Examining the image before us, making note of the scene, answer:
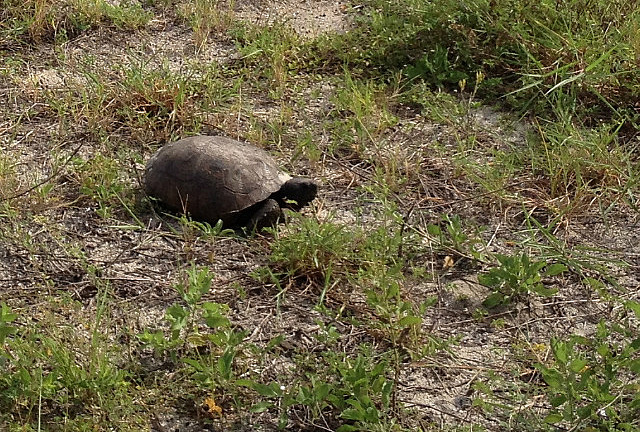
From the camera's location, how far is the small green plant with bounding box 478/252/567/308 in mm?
3227

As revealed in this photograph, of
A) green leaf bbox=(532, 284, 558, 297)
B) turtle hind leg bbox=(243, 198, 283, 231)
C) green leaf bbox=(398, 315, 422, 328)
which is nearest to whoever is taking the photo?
green leaf bbox=(398, 315, 422, 328)

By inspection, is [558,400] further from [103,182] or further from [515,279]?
[103,182]

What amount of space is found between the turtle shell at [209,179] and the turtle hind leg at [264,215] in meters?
0.04

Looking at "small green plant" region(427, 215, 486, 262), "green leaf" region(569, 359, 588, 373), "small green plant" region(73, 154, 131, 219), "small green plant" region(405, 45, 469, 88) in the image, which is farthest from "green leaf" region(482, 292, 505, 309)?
"small green plant" region(405, 45, 469, 88)

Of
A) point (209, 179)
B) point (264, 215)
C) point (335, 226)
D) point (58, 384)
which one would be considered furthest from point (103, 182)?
point (58, 384)

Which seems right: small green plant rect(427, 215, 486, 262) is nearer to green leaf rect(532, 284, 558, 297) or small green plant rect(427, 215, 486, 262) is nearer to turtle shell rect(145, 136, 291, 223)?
green leaf rect(532, 284, 558, 297)

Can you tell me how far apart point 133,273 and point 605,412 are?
185cm

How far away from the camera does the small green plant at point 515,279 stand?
10.6ft

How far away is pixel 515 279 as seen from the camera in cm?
323

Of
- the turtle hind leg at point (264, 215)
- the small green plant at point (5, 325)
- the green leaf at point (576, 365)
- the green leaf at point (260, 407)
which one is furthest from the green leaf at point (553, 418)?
the small green plant at point (5, 325)

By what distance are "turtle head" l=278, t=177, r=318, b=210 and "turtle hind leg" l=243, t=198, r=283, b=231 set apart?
7 cm

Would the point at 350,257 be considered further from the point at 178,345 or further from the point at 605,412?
the point at 605,412

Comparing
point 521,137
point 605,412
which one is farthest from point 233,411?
point 521,137

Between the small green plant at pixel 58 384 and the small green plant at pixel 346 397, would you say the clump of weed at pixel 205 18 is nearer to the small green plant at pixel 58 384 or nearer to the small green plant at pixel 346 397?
the small green plant at pixel 58 384
